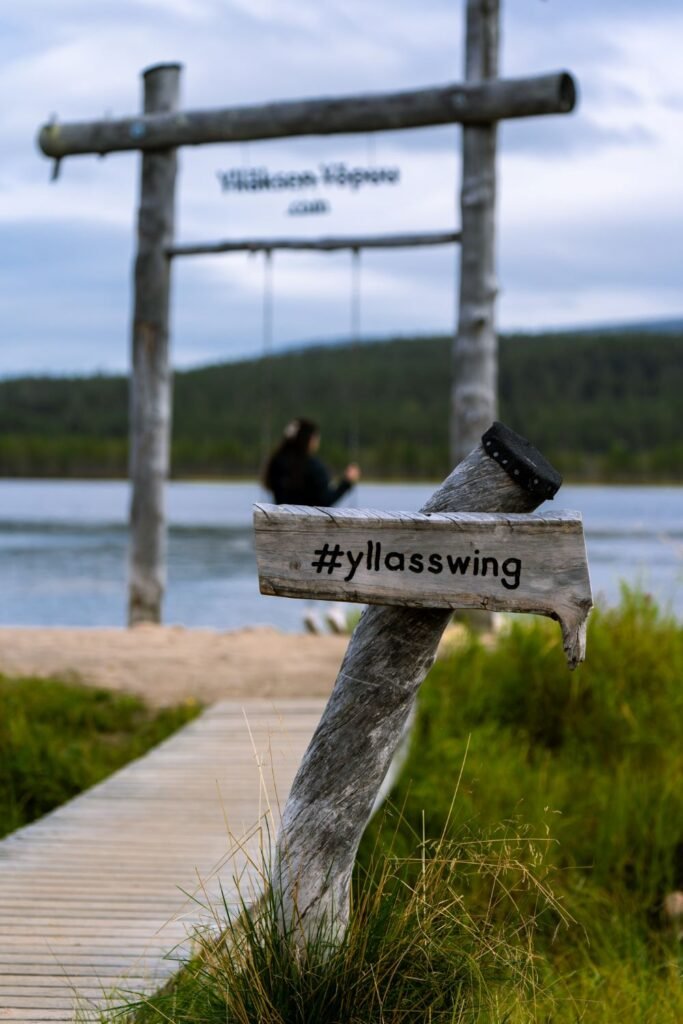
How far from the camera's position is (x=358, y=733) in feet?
10.2

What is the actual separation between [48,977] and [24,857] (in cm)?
123

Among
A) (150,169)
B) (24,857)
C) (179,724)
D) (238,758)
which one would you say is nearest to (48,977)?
(24,857)

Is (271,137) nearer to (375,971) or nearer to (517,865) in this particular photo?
(517,865)

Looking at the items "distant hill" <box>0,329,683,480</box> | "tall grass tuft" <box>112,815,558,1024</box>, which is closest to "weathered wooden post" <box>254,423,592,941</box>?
"tall grass tuft" <box>112,815,558,1024</box>

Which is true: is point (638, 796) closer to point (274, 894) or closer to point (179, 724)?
point (179, 724)

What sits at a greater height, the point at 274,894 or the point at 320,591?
the point at 320,591

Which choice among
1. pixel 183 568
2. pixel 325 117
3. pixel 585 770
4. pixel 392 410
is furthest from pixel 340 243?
pixel 392 410

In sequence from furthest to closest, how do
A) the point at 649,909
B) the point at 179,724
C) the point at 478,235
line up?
the point at 478,235 < the point at 179,724 < the point at 649,909

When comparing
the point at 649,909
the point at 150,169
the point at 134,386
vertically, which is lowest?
the point at 649,909

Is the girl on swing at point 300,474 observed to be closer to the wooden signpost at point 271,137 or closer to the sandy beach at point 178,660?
the wooden signpost at point 271,137

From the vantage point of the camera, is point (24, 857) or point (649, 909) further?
point (649, 909)

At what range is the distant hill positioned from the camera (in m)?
65.5

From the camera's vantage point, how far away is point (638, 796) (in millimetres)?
6211

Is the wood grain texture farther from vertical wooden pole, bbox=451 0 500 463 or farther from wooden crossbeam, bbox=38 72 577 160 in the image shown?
wooden crossbeam, bbox=38 72 577 160
